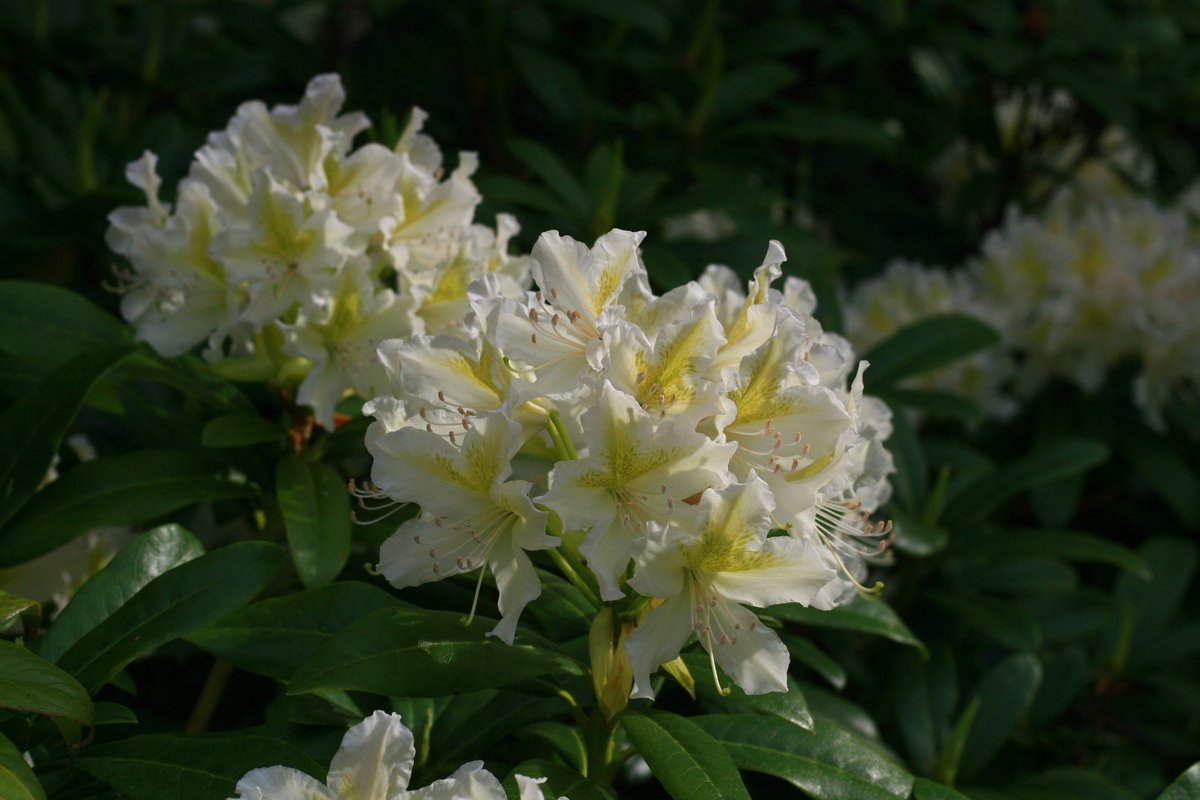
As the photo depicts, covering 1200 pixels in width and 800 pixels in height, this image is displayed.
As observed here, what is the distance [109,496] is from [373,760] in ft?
1.91

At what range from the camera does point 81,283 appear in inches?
83.0

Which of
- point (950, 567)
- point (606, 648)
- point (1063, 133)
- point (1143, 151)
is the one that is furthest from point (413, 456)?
point (1143, 151)

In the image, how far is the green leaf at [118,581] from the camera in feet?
3.61

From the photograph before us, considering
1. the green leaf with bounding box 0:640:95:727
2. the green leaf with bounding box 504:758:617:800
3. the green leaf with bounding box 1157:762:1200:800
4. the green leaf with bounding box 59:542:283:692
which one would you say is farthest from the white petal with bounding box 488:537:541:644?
the green leaf with bounding box 1157:762:1200:800

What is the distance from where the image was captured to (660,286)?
1.79m

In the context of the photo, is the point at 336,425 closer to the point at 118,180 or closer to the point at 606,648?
the point at 606,648

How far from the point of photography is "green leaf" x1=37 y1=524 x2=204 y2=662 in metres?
1.10

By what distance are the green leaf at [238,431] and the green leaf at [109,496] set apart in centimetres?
6

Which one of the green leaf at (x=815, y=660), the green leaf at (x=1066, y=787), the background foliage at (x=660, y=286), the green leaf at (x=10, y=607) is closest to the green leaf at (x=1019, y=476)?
the background foliage at (x=660, y=286)

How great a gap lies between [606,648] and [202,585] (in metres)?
0.35

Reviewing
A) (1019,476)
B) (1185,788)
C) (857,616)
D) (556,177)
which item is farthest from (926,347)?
(1185,788)

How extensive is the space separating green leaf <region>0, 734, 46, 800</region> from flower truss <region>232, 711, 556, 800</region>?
0.13m

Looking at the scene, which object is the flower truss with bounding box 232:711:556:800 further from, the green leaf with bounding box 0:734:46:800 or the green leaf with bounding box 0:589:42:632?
the green leaf with bounding box 0:589:42:632

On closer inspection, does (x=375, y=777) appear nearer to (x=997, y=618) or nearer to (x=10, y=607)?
(x=10, y=607)
